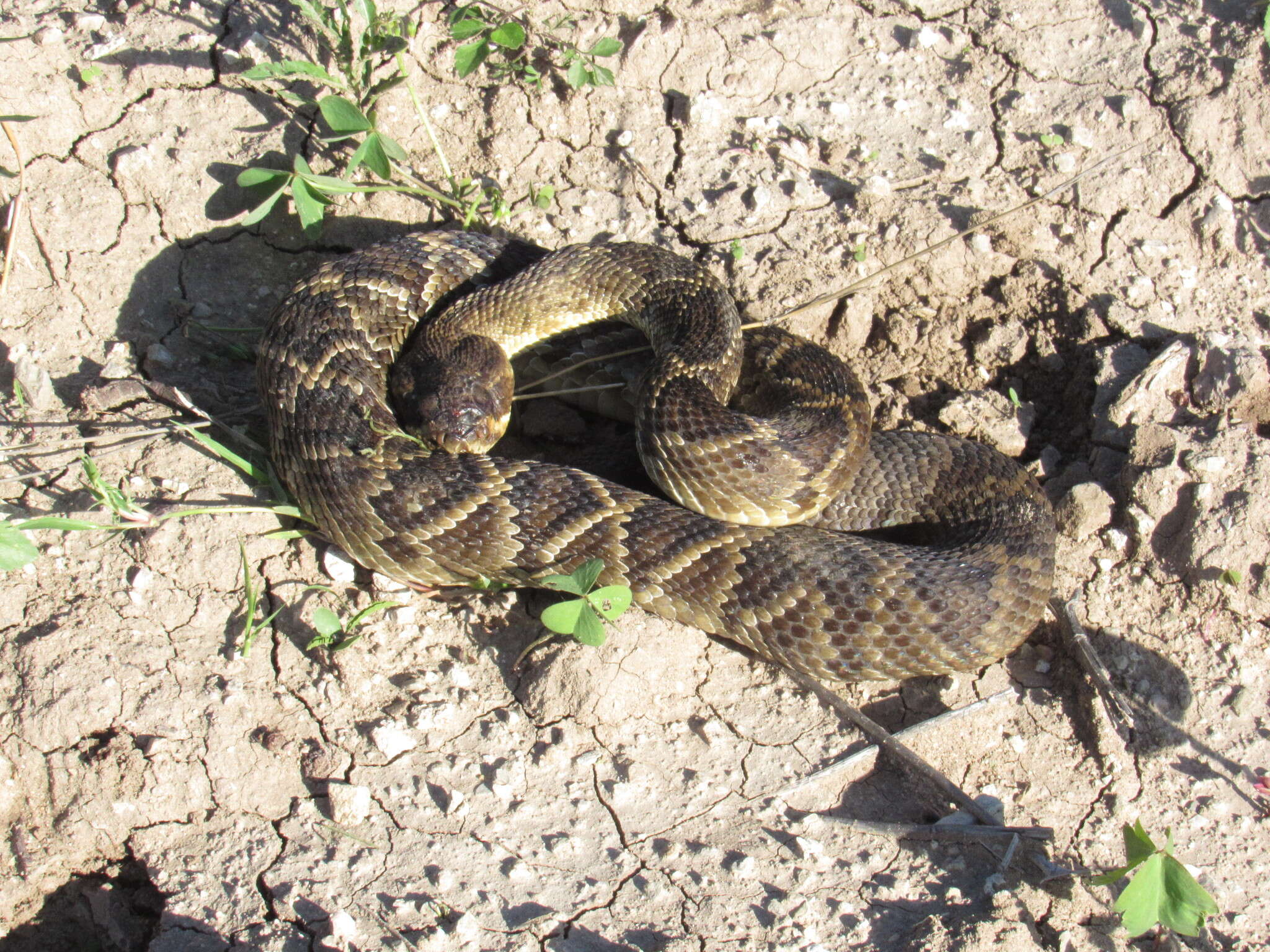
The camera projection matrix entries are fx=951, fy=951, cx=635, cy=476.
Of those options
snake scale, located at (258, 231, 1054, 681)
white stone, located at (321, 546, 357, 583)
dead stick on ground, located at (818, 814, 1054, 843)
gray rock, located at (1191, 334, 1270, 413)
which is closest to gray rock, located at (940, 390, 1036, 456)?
snake scale, located at (258, 231, 1054, 681)

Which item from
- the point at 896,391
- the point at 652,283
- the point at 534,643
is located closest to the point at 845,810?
Result: the point at 534,643

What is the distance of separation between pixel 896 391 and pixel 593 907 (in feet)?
9.30

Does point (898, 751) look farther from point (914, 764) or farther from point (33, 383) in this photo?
point (33, 383)

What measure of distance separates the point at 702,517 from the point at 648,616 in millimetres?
480

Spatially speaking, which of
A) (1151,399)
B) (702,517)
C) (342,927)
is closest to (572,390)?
(702,517)

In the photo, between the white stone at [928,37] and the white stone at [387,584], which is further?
the white stone at [928,37]

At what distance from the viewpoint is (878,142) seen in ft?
17.0

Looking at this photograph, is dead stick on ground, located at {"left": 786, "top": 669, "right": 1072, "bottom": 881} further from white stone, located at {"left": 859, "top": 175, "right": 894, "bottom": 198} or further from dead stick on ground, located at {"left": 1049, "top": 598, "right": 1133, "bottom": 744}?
white stone, located at {"left": 859, "top": 175, "right": 894, "bottom": 198}

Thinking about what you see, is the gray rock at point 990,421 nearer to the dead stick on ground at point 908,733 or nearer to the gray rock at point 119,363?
the dead stick on ground at point 908,733

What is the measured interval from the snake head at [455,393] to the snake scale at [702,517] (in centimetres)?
4

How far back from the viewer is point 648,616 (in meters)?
3.94

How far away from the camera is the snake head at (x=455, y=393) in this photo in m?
4.19

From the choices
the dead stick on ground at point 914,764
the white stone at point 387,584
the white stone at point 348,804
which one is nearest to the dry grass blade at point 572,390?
the white stone at point 387,584

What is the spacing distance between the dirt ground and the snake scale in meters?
0.23
